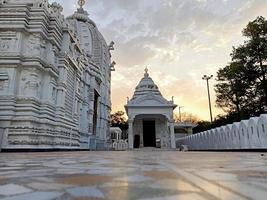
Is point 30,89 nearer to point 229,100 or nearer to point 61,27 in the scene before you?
point 61,27

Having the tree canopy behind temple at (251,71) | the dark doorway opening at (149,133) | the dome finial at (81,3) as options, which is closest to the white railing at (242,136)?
the tree canopy behind temple at (251,71)

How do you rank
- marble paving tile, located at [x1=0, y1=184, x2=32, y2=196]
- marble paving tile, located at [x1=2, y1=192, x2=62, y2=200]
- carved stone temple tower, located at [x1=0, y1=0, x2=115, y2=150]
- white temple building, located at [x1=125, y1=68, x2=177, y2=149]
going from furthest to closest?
white temple building, located at [x1=125, y1=68, x2=177, y2=149], carved stone temple tower, located at [x1=0, y1=0, x2=115, y2=150], marble paving tile, located at [x1=0, y1=184, x2=32, y2=196], marble paving tile, located at [x1=2, y1=192, x2=62, y2=200]

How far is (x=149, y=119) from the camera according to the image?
27.1m

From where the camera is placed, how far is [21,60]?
1238 centimetres

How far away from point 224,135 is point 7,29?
13.5 m

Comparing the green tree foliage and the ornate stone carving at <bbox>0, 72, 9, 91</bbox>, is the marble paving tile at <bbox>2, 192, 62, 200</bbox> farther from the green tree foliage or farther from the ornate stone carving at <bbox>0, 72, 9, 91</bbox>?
the green tree foliage

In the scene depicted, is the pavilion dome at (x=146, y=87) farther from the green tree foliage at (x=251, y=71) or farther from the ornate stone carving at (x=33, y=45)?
the ornate stone carving at (x=33, y=45)

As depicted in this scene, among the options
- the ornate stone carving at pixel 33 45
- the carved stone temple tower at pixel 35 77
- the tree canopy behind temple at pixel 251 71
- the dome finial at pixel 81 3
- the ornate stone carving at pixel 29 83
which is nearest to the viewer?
the carved stone temple tower at pixel 35 77

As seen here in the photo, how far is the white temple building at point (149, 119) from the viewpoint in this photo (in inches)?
934

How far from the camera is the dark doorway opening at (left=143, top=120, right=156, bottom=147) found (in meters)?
26.8

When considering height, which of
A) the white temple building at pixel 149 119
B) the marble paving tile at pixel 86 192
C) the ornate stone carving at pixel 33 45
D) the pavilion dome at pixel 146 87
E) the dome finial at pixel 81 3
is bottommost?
the marble paving tile at pixel 86 192

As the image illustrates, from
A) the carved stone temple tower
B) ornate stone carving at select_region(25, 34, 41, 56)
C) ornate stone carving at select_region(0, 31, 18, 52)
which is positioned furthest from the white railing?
ornate stone carving at select_region(0, 31, 18, 52)

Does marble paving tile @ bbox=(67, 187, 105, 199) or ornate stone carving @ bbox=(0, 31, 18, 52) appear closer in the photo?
marble paving tile @ bbox=(67, 187, 105, 199)

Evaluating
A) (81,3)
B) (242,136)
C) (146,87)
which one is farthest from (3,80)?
(81,3)
